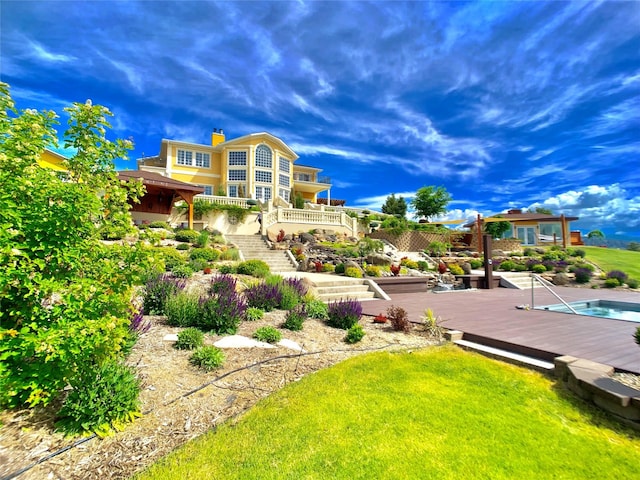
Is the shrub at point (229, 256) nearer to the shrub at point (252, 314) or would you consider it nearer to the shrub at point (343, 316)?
the shrub at point (252, 314)

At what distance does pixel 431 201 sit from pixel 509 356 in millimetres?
36660

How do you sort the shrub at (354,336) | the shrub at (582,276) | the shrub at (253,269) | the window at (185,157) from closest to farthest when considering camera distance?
the shrub at (354,336) < the shrub at (253,269) < the shrub at (582,276) < the window at (185,157)

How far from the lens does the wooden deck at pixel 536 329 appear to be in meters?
4.56

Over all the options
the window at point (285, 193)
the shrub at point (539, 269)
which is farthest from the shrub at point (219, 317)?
the window at point (285, 193)

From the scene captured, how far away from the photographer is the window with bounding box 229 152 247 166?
107 feet

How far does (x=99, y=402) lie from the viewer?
8.63 feet

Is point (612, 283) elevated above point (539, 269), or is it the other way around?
point (539, 269)

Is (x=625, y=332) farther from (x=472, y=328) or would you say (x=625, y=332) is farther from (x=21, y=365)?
(x=21, y=365)

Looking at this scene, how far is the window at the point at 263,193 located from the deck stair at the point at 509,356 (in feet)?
95.7

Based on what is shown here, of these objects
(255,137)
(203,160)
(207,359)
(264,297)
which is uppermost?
(255,137)

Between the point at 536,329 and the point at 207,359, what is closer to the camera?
the point at 207,359

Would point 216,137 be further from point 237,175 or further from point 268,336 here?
point 268,336

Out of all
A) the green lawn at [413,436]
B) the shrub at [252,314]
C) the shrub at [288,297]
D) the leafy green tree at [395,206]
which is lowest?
the green lawn at [413,436]

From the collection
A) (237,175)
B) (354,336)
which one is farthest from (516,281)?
(237,175)
